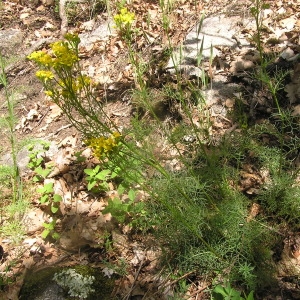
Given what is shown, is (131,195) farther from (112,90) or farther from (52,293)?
(112,90)

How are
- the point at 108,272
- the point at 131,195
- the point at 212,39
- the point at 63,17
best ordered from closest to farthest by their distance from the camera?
1. the point at 108,272
2. the point at 131,195
3. the point at 212,39
4. the point at 63,17

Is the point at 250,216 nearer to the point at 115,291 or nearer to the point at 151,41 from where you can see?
the point at 115,291

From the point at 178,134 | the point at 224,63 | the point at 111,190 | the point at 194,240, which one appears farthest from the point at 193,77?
the point at 194,240

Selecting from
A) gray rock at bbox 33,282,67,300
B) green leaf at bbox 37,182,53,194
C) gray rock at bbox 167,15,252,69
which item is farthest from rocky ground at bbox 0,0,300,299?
gray rock at bbox 33,282,67,300

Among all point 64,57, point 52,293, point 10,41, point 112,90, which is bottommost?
point 52,293

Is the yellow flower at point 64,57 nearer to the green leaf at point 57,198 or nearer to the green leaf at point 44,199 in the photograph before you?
the green leaf at point 57,198

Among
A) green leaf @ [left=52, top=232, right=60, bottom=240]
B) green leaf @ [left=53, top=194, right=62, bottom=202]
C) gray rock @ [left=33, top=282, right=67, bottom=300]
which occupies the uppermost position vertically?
green leaf @ [left=53, top=194, right=62, bottom=202]

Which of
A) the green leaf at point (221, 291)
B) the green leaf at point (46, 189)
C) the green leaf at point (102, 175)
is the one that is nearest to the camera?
the green leaf at point (221, 291)

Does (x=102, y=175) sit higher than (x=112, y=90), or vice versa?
(x=112, y=90)

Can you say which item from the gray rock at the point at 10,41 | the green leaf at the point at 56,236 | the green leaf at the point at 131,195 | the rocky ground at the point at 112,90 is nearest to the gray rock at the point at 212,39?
the rocky ground at the point at 112,90

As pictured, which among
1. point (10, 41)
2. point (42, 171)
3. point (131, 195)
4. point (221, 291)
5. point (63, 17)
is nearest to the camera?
point (221, 291)

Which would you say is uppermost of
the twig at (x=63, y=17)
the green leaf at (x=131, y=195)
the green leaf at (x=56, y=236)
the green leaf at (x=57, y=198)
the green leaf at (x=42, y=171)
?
the twig at (x=63, y=17)

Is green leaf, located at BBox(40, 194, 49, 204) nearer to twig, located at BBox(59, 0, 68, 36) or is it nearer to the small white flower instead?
the small white flower

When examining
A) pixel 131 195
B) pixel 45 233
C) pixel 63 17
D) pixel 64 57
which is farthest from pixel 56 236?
pixel 63 17
